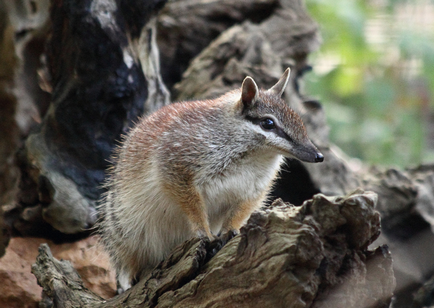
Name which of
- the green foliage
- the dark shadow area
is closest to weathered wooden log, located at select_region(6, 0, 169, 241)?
the dark shadow area

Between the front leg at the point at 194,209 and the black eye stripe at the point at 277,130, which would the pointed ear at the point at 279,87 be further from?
the front leg at the point at 194,209

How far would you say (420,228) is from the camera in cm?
515

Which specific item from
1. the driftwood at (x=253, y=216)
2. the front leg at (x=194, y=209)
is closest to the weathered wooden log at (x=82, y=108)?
the driftwood at (x=253, y=216)

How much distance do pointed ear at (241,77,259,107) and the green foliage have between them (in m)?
4.41

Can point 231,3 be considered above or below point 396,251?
above

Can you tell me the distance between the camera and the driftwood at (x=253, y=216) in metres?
2.52

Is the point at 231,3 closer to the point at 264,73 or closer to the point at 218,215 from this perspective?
the point at 264,73

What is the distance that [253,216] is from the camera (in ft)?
8.77

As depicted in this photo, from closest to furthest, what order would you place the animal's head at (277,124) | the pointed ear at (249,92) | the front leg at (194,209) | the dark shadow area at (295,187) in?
the front leg at (194,209) < the animal's head at (277,124) < the pointed ear at (249,92) < the dark shadow area at (295,187)

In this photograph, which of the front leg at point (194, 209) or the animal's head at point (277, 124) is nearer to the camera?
the front leg at point (194, 209)

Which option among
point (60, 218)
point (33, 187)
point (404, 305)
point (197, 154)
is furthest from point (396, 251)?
point (33, 187)

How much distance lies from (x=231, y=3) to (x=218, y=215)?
388 centimetres

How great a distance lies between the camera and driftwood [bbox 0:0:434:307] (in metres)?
2.52

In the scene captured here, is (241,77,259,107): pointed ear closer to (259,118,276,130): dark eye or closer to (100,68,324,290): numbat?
(100,68,324,290): numbat
